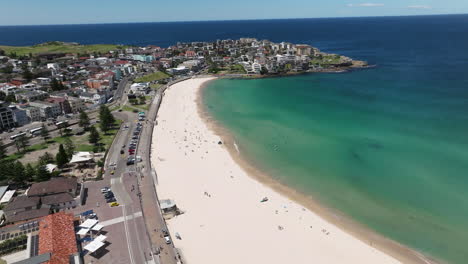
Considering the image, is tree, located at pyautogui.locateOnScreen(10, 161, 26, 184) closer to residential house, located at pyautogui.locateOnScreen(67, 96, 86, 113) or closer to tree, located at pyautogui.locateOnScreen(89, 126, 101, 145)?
tree, located at pyautogui.locateOnScreen(89, 126, 101, 145)

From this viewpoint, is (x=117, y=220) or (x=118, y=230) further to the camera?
(x=117, y=220)

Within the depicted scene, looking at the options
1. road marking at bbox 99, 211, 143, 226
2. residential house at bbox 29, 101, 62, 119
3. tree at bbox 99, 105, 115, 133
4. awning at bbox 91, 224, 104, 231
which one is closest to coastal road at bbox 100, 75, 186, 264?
road marking at bbox 99, 211, 143, 226

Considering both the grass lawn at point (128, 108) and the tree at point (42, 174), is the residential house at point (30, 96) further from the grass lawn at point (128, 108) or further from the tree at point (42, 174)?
the tree at point (42, 174)

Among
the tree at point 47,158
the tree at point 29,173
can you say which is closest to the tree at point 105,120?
the tree at point 47,158

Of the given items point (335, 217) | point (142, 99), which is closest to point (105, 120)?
point (142, 99)

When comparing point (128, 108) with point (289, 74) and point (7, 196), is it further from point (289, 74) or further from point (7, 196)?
point (289, 74)

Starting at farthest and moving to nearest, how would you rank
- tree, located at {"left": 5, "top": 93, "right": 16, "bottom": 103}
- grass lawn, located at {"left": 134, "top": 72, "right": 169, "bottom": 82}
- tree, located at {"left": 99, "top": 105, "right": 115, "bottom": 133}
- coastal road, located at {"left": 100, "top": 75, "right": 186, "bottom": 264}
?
1. grass lawn, located at {"left": 134, "top": 72, "right": 169, "bottom": 82}
2. tree, located at {"left": 5, "top": 93, "right": 16, "bottom": 103}
3. tree, located at {"left": 99, "top": 105, "right": 115, "bottom": 133}
4. coastal road, located at {"left": 100, "top": 75, "right": 186, "bottom": 264}
